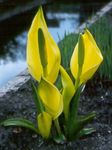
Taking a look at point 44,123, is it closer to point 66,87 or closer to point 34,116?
point 66,87

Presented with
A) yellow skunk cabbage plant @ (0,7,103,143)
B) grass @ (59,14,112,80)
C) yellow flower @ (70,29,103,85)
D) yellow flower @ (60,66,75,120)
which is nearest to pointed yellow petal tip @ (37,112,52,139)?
yellow skunk cabbage plant @ (0,7,103,143)

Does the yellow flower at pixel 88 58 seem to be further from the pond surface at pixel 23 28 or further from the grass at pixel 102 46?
the pond surface at pixel 23 28

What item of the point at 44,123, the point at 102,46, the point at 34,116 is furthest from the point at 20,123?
the point at 102,46

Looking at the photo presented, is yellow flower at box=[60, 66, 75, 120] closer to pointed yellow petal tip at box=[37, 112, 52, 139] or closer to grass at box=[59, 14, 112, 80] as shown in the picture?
pointed yellow petal tip at box=[37, 112, 52, 139]

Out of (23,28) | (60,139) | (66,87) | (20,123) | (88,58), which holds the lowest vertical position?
(23,28)

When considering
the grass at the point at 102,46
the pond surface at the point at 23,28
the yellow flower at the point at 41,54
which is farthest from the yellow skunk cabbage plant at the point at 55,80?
the pond surface at the point at 23,28
